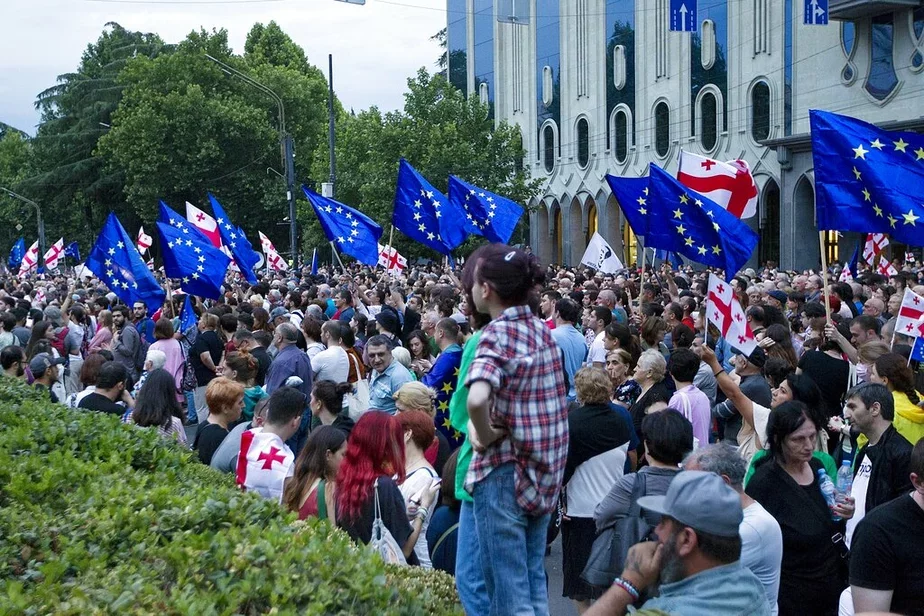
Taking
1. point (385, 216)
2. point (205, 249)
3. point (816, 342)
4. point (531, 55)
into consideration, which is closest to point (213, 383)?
point (816, 342)

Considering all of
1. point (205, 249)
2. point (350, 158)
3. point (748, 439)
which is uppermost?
point (350, 158)

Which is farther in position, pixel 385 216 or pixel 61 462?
pixel 385 216

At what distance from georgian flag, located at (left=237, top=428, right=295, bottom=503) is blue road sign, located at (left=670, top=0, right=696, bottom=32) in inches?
1175

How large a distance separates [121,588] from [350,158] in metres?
40.3

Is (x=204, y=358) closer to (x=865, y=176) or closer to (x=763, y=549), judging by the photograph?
(x=865, y=176)

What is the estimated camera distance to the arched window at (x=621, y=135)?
46359 mm

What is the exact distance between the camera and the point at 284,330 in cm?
1041

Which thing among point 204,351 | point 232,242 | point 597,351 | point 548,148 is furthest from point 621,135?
point 597,351

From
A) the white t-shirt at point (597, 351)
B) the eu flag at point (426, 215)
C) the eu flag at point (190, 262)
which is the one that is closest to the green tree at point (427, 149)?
the eu flag at point (426, 215)

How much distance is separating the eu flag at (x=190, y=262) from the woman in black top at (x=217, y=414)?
7.81 metres

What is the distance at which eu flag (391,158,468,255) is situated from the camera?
52.7 feet

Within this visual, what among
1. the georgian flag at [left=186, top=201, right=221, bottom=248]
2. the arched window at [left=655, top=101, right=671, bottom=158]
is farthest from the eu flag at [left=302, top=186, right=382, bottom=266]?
the arched window at [left=655, top=101, right=671, bottom=158]

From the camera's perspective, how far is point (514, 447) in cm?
388

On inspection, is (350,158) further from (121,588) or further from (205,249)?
(121,588)
